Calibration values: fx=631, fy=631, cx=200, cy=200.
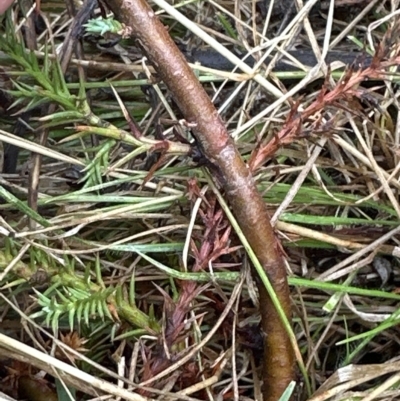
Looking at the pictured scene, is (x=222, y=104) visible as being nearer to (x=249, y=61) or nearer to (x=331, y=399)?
(x=249, y=61)

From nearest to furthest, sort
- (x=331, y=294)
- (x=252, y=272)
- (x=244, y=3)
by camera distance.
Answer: (x=252, y=272), (x=331, y=294), (x=244, y=3)

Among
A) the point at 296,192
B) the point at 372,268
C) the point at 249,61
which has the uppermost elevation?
the point at 249,61

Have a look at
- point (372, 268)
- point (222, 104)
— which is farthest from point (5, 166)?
point (372, 268)

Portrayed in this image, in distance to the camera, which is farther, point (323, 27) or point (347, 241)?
point (323, 27)

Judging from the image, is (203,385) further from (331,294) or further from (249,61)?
(249,61)

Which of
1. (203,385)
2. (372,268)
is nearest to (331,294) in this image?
(372,268)

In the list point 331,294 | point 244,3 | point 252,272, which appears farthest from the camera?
point 244,3

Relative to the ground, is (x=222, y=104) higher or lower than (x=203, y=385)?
higher
